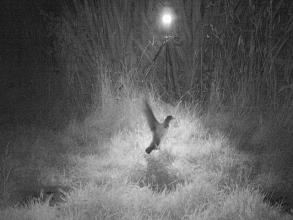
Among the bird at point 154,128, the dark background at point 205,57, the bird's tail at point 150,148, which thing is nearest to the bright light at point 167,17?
the dark background at point 205,57

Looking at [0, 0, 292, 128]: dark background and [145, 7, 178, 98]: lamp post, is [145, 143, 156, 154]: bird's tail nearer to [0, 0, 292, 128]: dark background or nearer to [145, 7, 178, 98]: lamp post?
[0, 0, 292, 128]: dark background

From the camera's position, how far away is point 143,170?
13.1 feet

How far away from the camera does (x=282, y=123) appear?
4934 millimetres

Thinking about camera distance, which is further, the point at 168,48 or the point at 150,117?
the point at 168,48

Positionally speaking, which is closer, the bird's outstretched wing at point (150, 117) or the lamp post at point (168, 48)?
the bird's outstretched wing at point (150, 117)

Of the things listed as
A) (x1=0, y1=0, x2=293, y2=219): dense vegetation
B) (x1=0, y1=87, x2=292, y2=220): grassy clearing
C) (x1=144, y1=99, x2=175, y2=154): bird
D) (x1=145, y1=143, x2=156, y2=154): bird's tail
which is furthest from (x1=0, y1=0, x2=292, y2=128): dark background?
(x1=145, y1=143, x2=156, y2=154): bird's tail

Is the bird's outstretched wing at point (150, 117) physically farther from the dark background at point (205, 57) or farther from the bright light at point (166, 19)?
the bright light at point (166, 19)

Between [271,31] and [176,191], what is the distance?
9.13 ft

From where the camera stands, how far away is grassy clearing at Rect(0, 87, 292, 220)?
331 cm

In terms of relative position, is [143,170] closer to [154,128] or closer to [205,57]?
[154,128]

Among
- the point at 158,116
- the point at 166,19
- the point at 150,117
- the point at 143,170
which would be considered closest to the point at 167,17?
the point at 166,19

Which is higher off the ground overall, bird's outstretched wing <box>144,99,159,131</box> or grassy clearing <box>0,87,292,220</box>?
bird's outstretched wing <box>144,99,159,131</box>

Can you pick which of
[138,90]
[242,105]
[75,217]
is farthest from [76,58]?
[75,217]

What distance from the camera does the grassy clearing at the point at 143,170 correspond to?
10.9 ft
